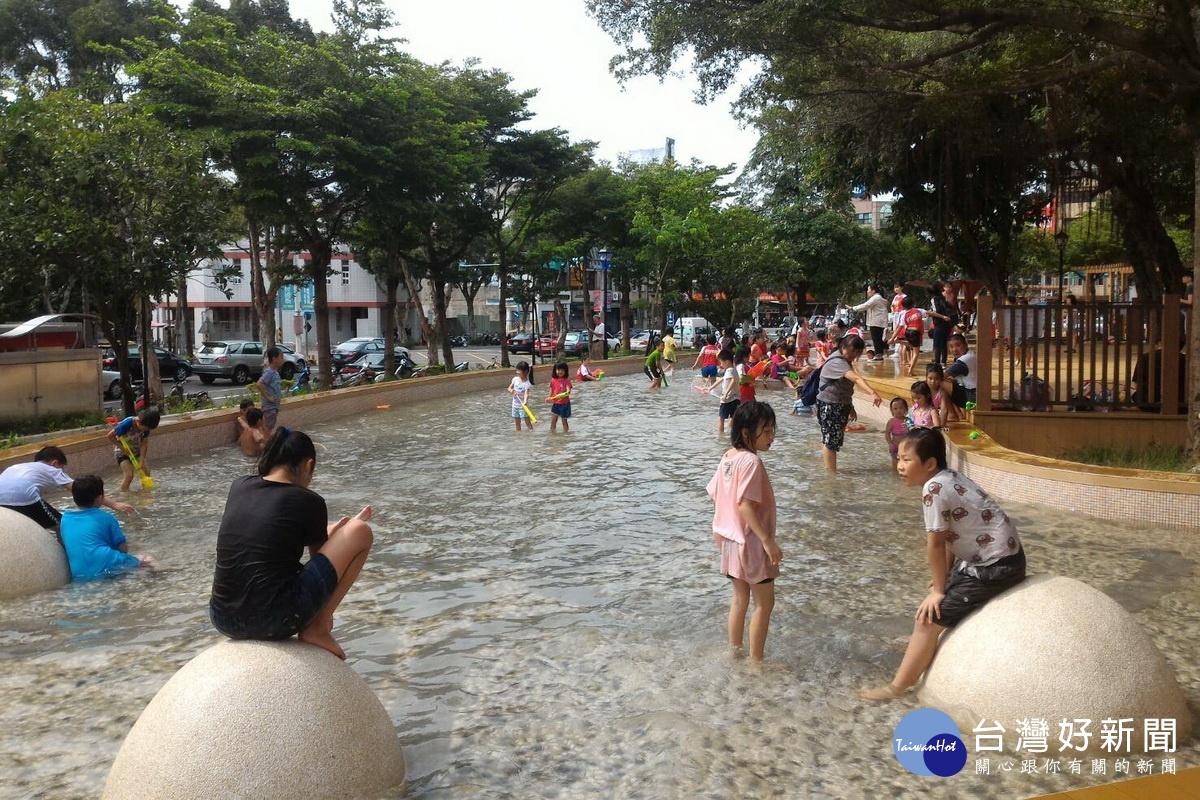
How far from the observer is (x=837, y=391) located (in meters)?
13.0

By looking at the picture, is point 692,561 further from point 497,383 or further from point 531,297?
Answer: point 531,297

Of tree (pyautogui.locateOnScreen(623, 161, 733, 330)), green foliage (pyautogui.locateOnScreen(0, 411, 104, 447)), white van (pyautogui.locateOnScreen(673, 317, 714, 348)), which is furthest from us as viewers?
white van (pyautogui.locateOnScreen(673, 317, 714, 348))

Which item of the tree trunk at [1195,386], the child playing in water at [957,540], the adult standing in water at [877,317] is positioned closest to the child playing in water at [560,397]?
the adult standing in water at [877,317]

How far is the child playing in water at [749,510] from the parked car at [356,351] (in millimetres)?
28588

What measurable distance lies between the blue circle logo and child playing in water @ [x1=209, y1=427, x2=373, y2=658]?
109 inches

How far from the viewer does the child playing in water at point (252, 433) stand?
1336 cm

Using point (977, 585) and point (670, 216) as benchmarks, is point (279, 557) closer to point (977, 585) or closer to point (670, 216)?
point (977, 585)

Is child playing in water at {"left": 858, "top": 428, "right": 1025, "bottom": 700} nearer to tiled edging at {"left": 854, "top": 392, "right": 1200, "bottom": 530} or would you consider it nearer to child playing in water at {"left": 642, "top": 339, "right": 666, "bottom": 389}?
tiled edging at {"left": 854, "top": 392, "right": 1200, "bottom": 530}

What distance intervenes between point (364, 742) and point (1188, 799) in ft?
11.1

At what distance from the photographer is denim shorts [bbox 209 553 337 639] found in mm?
4523

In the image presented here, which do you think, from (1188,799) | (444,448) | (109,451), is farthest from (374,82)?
(1188,799)

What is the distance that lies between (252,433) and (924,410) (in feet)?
28.3

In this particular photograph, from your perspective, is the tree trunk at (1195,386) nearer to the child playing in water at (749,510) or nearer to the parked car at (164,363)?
the child playing in water at (749,510)

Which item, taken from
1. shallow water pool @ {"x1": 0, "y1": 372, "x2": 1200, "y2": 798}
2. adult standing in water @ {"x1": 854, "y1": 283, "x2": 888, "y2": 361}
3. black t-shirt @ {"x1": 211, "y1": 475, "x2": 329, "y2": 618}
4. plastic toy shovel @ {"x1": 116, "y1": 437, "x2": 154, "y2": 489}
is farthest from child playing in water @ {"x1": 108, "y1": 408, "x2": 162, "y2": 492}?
adult standing in water @ {"x1": 854, "y1": 283, "x2": 888, "y2": 361}
